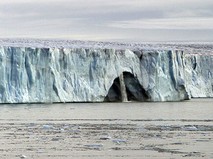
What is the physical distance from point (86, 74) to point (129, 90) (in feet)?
13.8

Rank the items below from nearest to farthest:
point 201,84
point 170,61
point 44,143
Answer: point 44,143
point 170,61
point 201,84

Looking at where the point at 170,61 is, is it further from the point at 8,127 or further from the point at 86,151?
the point at 86,151

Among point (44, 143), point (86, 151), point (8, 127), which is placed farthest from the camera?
point (8, 127)

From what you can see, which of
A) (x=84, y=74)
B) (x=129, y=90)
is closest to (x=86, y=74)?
(x=84, y=74)

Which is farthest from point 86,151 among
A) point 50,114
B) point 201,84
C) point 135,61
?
point 201,84

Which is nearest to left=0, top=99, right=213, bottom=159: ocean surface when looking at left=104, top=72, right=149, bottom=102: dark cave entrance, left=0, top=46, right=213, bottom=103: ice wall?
left=0, top=46, right=213, bottom=103: ice wall

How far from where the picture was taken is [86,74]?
35.5 meters

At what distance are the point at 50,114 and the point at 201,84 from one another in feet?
55.9

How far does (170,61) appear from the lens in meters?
38.2

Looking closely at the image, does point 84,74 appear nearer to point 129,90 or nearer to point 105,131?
point 129,90

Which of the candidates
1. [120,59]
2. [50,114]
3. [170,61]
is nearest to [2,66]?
[50,114]

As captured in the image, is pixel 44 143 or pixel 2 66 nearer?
pixel 44 143

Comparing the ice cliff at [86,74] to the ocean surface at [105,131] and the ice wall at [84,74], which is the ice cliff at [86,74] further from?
the ocean surface at [105,131]

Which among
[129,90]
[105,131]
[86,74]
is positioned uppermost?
[86,74]
